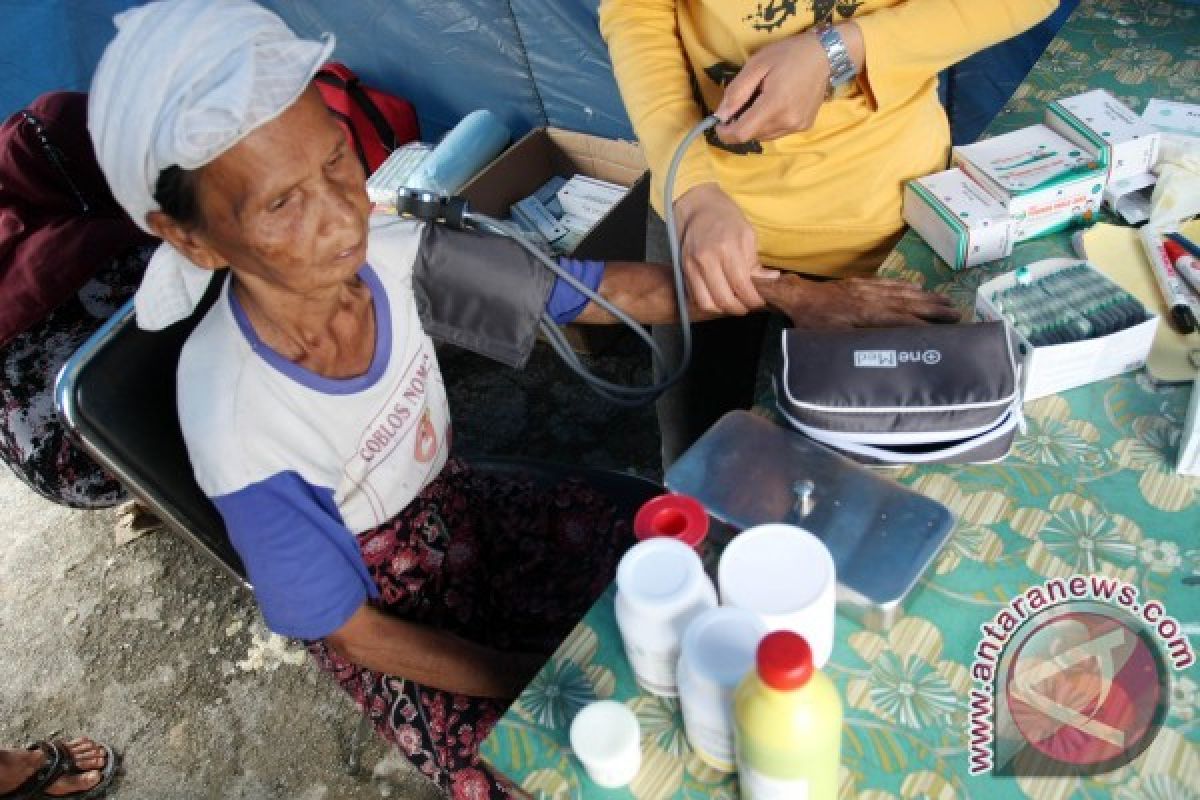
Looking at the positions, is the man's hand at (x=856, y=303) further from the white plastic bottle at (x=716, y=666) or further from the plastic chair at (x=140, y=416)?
the plastic chair at (x=140, y=416)

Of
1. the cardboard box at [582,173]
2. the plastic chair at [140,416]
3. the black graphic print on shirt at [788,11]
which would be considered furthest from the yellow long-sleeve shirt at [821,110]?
the cardboard box at [582,173]

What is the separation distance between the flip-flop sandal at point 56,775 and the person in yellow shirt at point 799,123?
1542 millimetres

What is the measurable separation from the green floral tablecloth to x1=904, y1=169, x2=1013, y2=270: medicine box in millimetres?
254

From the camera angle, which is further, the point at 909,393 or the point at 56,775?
the point at 56,775

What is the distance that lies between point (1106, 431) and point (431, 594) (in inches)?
37.0

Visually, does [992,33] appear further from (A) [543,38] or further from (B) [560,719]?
(A) [543,38]

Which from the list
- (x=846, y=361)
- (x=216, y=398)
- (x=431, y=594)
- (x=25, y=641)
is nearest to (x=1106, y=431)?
(x=846, y=361)

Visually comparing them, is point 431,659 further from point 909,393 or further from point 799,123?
point 799,123

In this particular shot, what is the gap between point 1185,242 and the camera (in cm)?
120

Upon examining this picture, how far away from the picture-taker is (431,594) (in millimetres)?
1366

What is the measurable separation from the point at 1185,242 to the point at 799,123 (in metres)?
0.53

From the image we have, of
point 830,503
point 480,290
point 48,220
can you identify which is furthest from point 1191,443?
point 48,220

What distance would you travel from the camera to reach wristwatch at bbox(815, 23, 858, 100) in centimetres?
124

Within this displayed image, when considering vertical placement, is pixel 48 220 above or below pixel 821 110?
below
